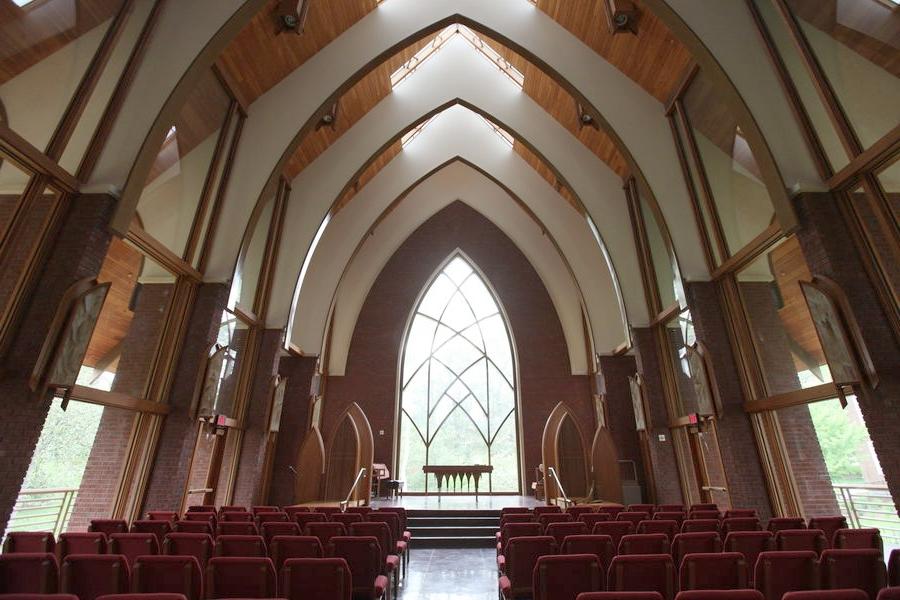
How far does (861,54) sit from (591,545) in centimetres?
560

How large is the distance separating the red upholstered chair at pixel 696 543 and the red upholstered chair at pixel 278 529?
9.57ft

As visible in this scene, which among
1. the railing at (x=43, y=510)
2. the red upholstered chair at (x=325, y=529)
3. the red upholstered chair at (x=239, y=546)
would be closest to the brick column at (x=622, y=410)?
the red upholstered chair at (x=325, y=529)

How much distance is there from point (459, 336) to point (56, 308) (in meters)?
11.6

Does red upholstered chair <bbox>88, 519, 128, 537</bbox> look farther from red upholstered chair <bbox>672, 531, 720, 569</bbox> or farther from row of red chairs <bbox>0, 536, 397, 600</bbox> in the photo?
red upholstered chair <bbox>672, 531, 720, 569</bbox>

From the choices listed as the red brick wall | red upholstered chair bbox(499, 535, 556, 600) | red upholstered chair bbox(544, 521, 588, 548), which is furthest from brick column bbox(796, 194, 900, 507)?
the red brick wall

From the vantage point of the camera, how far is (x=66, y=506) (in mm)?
5035

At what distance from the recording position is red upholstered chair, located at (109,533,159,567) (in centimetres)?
310

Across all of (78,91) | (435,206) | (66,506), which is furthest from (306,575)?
(435,206)

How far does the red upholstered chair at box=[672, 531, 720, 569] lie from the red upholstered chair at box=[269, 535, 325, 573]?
8.10ft

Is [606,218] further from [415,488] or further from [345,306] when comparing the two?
[415,488]

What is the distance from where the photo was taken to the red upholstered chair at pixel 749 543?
124 inches

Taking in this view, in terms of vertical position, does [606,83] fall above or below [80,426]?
above

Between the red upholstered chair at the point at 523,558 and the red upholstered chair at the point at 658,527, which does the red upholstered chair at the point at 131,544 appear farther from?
the red upholstered chair at the point at 658,527

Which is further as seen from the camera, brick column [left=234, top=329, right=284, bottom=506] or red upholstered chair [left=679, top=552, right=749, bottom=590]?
brick column [left=234, top=329, right=284, bottom=506]
